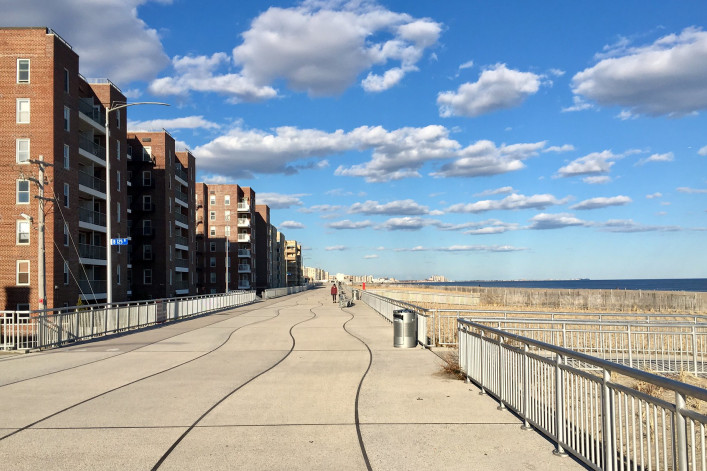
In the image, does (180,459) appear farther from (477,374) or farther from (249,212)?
(249,212)

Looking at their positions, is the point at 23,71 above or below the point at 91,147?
above

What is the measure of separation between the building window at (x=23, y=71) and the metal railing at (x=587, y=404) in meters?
36.0

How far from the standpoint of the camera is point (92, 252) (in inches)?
1678

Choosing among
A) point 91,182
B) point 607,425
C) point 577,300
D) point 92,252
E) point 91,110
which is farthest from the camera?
point 577,300

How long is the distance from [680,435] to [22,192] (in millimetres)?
39262

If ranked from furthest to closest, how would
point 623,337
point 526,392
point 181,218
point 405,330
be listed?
point 181,218 < point 623,337 < point 405,330 < point 526,392

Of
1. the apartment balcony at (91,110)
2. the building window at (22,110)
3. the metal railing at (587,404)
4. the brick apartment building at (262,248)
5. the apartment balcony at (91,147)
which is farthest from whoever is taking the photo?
the brick apartment building at (262,248)

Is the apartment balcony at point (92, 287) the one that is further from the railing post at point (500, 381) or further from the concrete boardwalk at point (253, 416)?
the railing post at point (500, 381)

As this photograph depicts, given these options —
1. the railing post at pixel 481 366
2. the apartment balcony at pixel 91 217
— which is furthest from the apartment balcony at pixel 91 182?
the railing post at pixel 481 366

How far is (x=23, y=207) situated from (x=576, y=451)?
1480 inches

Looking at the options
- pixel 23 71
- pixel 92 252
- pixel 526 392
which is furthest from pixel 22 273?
pixel 526 392

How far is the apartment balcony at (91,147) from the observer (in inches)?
1629

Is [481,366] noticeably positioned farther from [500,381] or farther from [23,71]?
[23,71]

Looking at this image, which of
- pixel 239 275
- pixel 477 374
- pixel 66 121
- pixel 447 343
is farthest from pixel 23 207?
pixel 239 275
